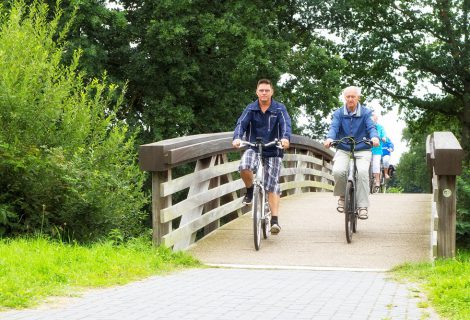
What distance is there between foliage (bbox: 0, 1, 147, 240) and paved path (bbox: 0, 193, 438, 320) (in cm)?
125

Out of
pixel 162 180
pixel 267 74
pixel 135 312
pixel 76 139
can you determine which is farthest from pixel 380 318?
pixel 267 74

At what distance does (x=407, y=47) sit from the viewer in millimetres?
31922

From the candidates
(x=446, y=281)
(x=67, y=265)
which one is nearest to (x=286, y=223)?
(x=67, y=265)

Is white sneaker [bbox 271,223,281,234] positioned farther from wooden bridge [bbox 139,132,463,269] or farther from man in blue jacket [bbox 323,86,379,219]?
man in blue jacket [bbox 323,86,379,219]

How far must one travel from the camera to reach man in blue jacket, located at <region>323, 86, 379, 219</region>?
10414 millimetres

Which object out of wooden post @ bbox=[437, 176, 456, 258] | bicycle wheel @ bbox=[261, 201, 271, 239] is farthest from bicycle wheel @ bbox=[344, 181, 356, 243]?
wooden post @ bbox=[437, 176, 456, 258]

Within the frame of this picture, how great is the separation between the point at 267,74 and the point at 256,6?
218 cm

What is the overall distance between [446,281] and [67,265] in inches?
127

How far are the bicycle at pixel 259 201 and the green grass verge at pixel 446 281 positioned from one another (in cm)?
179

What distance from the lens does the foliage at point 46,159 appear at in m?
9.55

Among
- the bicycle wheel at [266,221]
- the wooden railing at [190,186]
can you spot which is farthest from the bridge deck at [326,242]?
the wooden railing at [190,186]

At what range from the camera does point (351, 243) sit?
10.1m

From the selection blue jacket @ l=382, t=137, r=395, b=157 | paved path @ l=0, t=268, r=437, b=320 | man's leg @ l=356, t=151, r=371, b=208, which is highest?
blue jacket @ l=382, t=137, r=395, b=157

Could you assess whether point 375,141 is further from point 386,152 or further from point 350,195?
point 386,152
